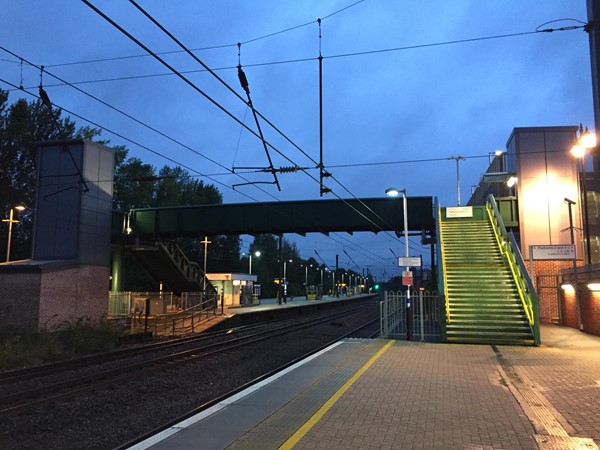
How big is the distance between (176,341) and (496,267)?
14.2 meters

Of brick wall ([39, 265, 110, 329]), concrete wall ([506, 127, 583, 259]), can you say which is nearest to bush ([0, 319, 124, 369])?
brick wall ([39, 265, 110, 329])

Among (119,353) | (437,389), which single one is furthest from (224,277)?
(437,389)

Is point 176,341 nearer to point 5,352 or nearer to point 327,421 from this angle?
point 5,352

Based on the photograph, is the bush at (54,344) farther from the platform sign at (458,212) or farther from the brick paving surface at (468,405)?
the platform sign at (458,212)

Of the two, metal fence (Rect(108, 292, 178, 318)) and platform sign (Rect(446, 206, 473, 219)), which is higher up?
platform sign (Rect(446, 206, 473, 219))

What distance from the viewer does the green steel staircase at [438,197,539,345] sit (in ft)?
53.1

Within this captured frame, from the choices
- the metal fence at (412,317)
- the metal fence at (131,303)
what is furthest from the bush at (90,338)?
the metal fence at (412,317)

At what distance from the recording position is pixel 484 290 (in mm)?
18438

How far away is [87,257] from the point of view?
993 inches

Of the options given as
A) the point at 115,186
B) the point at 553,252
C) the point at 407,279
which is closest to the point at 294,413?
the point at 407,279

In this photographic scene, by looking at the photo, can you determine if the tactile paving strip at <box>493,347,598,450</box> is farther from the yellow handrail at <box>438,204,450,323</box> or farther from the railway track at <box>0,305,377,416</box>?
the railway track at <box>0,305,377,416</box>

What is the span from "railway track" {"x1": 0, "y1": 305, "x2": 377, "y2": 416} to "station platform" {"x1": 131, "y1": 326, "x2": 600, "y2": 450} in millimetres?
4713

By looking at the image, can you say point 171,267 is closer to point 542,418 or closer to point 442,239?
point 442,239

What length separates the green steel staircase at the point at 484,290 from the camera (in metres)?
16.2
